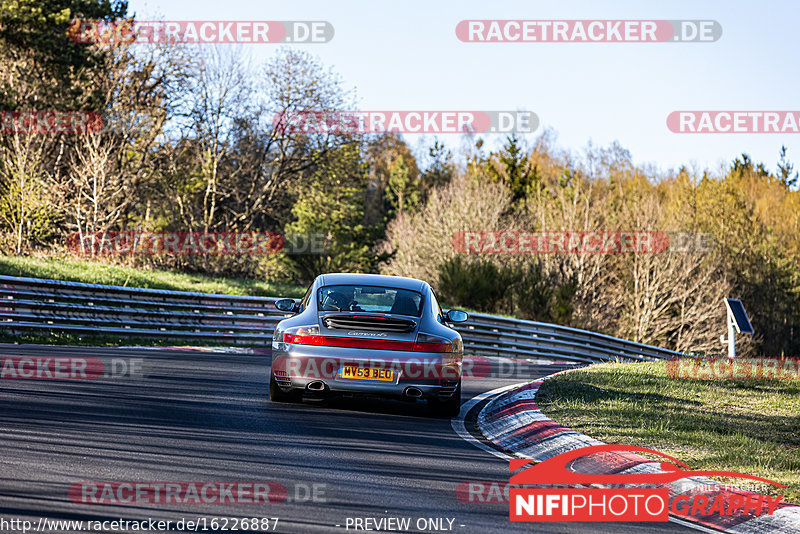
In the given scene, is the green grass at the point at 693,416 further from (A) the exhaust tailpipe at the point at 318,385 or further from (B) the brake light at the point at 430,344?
(A) the exhaust tailpipe at the point at 318,385

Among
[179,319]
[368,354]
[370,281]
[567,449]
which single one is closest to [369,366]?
[368,354]

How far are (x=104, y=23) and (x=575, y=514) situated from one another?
3326 centimetres

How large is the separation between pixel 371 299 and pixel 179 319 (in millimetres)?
10282

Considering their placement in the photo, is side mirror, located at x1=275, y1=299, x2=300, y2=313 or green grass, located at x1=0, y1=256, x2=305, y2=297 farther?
green grass, located at x1=0, y1=256, x2=305, y2=297

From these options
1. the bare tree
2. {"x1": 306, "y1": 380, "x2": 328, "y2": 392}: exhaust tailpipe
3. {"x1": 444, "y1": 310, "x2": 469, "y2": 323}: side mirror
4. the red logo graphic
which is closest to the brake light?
{"x1": 306, "y1": 380, "x2": 328, "y2": 392}: exhaust tailpipe

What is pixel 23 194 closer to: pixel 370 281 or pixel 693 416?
pixel 370 281

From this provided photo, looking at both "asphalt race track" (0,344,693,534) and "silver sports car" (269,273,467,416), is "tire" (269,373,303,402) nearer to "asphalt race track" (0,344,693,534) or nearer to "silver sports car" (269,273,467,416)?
"silver sports car" (269,273,467,416)

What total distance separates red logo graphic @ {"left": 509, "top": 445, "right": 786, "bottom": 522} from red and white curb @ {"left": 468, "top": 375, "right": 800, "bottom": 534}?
3.6 inches

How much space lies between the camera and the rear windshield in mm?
10758

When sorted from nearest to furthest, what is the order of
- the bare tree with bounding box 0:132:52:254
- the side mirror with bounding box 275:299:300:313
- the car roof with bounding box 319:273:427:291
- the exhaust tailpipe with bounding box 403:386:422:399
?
1. the exhaust tailpipe with bounding box 403:386:422:399
2. the car roof with bounding box 319:273:427:291
3. the side mirror with bounding box 275:299:300:313
4. the bare tree with bounding box 0:132:52:254

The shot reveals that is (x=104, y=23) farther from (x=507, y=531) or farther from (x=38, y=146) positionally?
(x=507, y=531)

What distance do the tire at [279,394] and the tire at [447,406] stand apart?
58.5 inches

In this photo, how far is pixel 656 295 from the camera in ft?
152

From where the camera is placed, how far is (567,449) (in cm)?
857
